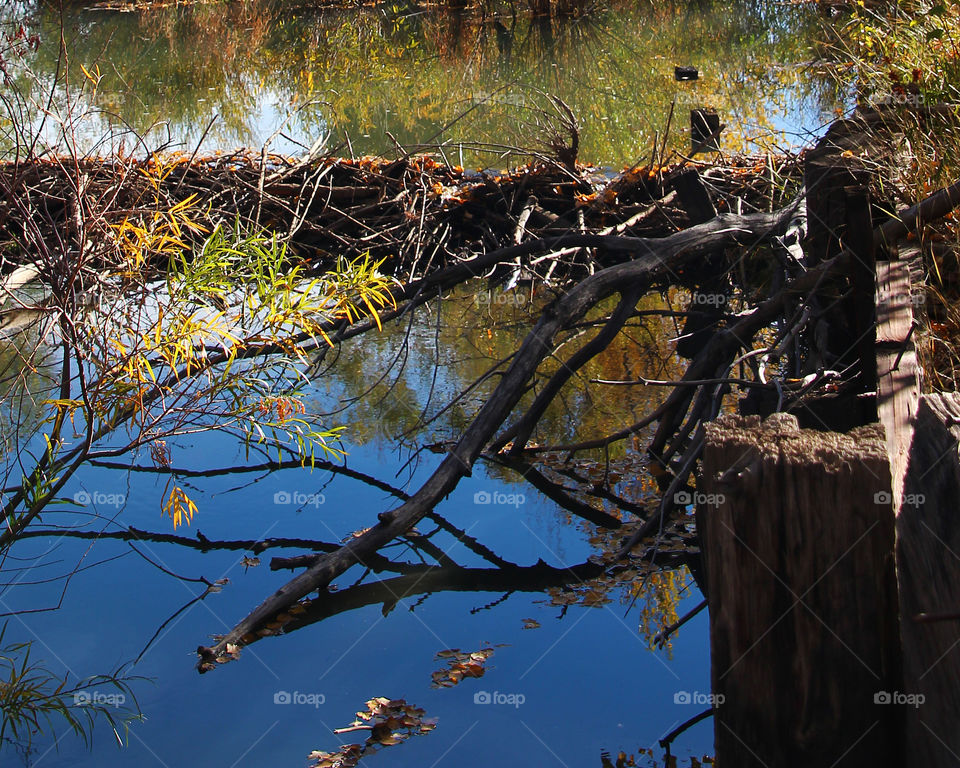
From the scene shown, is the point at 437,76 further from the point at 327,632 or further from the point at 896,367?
the point at 896,367

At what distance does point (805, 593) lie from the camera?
5.57 feet

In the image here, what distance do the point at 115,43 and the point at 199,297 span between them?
46.1 ft

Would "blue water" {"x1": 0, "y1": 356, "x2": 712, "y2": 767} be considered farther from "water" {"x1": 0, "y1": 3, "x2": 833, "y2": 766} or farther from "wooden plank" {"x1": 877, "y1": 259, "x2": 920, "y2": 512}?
"wooden plank" {"x1": 877, "y1": 259, "x2": 920, "y2": 512}

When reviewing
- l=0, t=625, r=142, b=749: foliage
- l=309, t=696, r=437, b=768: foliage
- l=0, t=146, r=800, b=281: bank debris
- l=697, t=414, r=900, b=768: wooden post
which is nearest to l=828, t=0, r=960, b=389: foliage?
l=0, t=146, r=800, b=281: bank debris

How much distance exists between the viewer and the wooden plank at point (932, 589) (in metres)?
1.43

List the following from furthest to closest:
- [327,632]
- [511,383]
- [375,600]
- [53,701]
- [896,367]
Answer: [511,383] → [375,600] → [327,632] → [53,701] → [896,367]

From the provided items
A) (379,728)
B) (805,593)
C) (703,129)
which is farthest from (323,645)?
(703,129)

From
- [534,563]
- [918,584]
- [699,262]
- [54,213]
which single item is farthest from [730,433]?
[54,213]

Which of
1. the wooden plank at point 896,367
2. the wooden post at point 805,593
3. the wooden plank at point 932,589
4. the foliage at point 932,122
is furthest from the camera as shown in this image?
the foliage at point 932,122

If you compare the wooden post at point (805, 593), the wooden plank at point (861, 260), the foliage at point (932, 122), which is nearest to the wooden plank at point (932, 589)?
the wooden post at point (805, 593)

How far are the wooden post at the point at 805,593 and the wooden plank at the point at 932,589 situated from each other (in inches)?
2.3

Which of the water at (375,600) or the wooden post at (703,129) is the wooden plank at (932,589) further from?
the wooden post at (703,129)

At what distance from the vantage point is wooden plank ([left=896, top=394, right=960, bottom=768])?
1.43 meters

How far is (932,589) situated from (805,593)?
0.21m
